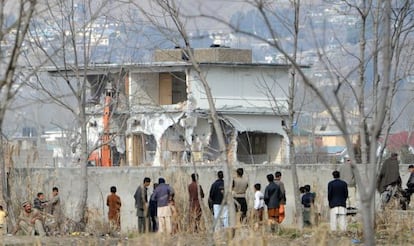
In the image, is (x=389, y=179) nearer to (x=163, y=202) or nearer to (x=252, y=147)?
(x=163, y=202)

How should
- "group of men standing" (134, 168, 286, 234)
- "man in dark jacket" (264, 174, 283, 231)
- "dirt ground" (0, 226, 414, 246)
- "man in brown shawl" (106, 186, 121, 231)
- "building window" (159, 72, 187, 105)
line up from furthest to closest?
"building window" (159, 72, 187, 105), "man in brown shawl" (106, 186, 121, 231), "man in dark jacket" (264, 174, 283, 231), "group of men standing" (134, 168, 286, 234), "dirt ground" (0, 226, 414, 246)

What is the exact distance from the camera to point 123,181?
28750 millimetres

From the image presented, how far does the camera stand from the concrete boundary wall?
27250 millimetres

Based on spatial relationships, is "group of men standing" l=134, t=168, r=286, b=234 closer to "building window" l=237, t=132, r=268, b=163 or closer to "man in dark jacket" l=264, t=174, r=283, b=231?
"man in dark jacket" l=264, t=174, r=283, b=231

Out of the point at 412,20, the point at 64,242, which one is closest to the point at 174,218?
the point at 64,242

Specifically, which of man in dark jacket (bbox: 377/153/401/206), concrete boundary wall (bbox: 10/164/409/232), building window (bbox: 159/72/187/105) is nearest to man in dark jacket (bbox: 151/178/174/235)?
concrete boundary wall (bbox: 10/164/409/232)

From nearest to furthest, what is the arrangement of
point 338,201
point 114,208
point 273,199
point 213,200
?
point 338,201, point 213,200, point 273,199, point 114,208

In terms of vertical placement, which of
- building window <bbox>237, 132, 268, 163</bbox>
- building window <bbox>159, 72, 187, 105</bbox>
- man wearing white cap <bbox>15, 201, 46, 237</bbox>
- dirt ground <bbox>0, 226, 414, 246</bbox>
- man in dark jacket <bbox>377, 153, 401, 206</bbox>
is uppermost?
building window <bbox>159, 72, 187, 105</bbox>

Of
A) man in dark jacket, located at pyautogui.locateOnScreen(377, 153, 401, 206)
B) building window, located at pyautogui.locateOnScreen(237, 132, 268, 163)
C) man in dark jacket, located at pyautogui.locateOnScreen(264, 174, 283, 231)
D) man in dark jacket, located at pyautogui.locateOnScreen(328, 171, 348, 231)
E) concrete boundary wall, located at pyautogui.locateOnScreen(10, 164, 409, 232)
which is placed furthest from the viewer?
building window, located at pyautogui.locateOnScreen(237, 132, 268, 163)

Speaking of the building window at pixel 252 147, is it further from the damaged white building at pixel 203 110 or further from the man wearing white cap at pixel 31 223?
the man wearing white cap at pixel 31 223

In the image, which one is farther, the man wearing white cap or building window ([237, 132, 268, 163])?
building window ([237, 132, 268, 163])

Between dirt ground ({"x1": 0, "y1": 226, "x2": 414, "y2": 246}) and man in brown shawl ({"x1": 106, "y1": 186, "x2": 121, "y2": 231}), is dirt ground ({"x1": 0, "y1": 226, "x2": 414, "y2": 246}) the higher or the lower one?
the lower one

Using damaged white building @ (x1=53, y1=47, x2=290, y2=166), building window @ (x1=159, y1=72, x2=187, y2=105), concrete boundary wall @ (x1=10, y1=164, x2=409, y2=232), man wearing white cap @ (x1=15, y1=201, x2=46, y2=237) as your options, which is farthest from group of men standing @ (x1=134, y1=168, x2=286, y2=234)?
building window @ (x1=159, y1=72, x2=187, y2=105)

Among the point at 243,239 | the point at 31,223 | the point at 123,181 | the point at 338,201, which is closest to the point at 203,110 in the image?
the point at 123,181
